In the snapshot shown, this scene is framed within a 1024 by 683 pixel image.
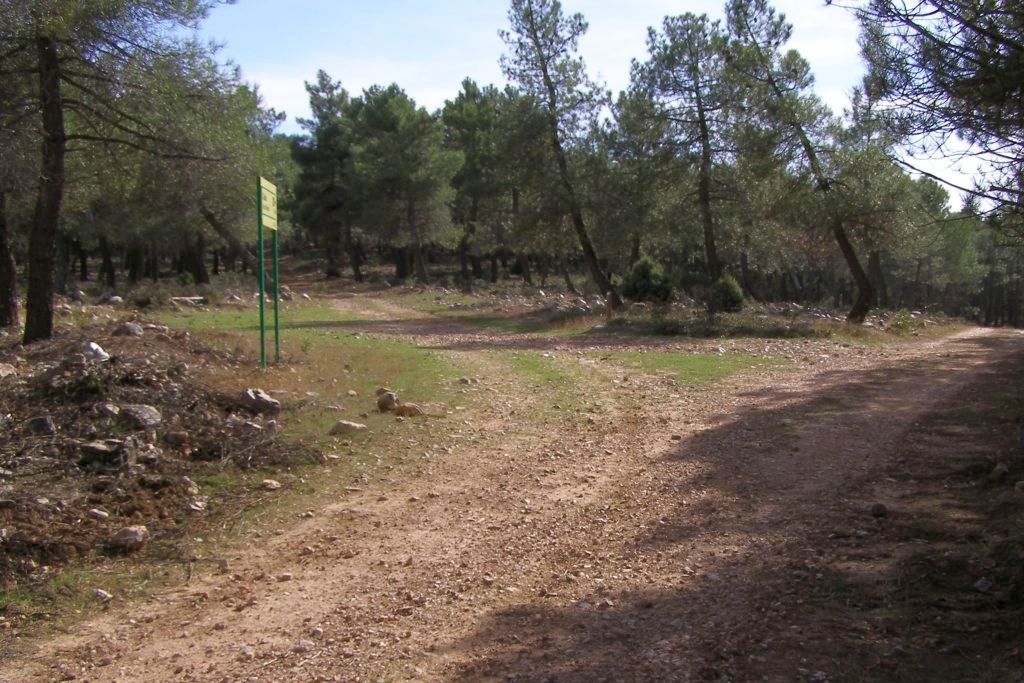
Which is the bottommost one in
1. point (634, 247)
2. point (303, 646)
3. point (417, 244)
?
point (303, 646)

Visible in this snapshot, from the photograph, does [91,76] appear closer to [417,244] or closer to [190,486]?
[190,486]

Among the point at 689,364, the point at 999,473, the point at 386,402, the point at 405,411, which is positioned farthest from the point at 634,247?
the point at 999,473

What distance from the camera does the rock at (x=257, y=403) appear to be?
944cm

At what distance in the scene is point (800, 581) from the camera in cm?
496

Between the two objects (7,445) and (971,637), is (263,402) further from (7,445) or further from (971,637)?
(971,637)

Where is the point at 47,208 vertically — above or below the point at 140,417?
above

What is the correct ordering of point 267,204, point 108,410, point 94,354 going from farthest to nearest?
1. point 267,204
2. point 94,354
3. point 108,410

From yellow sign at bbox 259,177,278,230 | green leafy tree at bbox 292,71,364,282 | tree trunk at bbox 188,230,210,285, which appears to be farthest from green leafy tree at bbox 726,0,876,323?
green leafy tree at bbox 292,71,364,282

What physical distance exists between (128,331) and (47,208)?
8.62 ft

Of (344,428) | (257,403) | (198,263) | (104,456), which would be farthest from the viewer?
(198,263)

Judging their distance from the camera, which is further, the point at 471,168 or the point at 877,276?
the point at 471,168

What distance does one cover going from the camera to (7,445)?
684cm

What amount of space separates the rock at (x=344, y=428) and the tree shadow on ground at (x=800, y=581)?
3.27m

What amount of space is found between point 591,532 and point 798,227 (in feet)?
66.4
